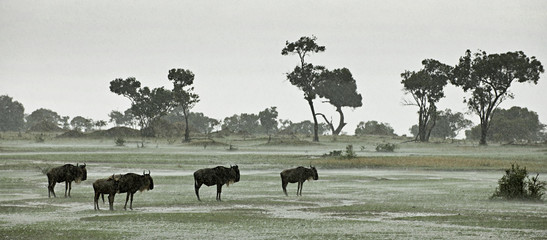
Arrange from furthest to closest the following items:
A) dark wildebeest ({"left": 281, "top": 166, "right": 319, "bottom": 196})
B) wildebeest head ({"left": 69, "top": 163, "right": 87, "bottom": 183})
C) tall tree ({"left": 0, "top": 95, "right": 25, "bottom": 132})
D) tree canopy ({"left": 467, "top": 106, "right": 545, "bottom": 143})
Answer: tall tree ({"left": 0, "top": 95, "right": 25, "bottom": 132}), tree canopy ({"left": 467, "top": 106, "right": 545, "bottom": 143}), dark wildebeest ({"left": 281, "top": 166, "right": 319, "bottom": 196}), wildebeest head ({"left": 69, "top": 163, "right": 87, "bottom": 183})

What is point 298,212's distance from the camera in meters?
24.4

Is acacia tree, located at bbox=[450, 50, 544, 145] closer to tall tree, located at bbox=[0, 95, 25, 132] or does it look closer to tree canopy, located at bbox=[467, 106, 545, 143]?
tree canopy, located at bbox=[467, 106, 545, 143]

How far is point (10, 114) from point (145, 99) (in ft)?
204

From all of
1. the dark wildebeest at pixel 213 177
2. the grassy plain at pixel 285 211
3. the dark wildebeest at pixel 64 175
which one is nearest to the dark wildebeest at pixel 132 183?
the grassy plain at pixel 285 211

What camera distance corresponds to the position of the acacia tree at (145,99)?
137750 millimetres

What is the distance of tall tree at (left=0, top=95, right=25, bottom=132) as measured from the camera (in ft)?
604

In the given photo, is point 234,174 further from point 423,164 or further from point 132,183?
point 423,164

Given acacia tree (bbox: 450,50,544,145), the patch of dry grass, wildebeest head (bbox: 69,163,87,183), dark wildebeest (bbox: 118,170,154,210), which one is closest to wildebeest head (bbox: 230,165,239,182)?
dark wildebeest (bbox: 118,170,154,210)

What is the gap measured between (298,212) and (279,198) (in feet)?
15.1

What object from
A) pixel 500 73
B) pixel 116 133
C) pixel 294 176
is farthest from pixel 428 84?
pixel 294 176

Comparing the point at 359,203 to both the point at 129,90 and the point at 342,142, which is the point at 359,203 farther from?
the point at 129,90

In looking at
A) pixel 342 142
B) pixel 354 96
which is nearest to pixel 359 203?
pixel 342 142

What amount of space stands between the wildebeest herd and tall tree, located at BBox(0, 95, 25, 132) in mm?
163227

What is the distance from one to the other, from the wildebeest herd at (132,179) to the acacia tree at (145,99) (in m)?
106
